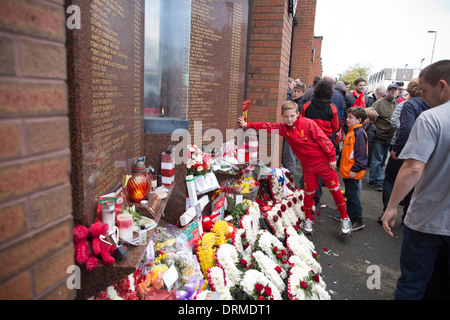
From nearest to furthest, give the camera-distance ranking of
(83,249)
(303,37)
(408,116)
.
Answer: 1. (83,249)
2. (408,116)
3. (303,37)

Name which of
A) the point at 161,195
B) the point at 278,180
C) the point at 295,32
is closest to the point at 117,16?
the point at 161,195

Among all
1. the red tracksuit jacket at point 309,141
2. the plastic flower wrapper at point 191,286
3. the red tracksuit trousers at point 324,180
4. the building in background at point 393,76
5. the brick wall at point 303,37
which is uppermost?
the building in background at point 393,76

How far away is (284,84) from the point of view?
21.7ft

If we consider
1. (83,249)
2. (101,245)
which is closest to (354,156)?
(101,245)

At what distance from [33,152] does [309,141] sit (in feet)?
12.6

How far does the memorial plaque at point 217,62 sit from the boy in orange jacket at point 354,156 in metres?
1.84

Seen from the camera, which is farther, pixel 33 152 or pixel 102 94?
pixel 102 94

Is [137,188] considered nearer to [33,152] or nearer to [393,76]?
[33,152]

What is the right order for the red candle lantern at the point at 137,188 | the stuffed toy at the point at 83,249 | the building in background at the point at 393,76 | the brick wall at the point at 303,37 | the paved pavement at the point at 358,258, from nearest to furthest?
the stuffed toy at the point at 83,249 < the red candle lantern at the point at 137,188 < the paved pavement at the point at 358,258 < the brick wall at the point at 303,37 < the building in background at the point at 393,76

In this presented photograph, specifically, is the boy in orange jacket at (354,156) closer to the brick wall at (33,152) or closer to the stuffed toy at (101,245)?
the stuffed toy at (101,245)

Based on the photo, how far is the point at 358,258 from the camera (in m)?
4.12

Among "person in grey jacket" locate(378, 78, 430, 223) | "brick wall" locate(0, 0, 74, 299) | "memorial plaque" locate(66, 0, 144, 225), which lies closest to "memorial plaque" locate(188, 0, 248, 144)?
→ "memorial plaque" locate(66, 0, 144, 225)

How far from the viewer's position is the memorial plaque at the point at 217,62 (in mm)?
4164

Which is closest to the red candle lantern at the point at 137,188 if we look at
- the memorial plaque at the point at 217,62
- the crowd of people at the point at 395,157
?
the memorial plaque at the point at 217,62
